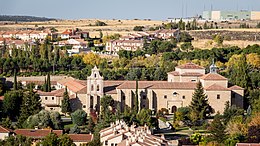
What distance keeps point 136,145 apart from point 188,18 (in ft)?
285

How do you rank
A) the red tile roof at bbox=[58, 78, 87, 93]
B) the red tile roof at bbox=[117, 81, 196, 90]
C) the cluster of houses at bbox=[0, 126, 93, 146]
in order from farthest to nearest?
1. the red tile roof at bbox=[58, 78, 87, 93]
2. the red tile roof at bbox=[117, 81, 196, 90]
3. the cluster of houses at bbox=[0, 126, 93, 146]

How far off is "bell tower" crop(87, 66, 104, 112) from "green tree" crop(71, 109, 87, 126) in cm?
292

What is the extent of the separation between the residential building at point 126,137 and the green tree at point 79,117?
565 centimetres

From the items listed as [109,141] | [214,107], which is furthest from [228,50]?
[109,141]

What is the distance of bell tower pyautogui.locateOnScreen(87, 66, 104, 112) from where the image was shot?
1447 inches

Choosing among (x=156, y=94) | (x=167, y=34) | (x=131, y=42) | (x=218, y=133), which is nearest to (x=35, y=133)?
(x=218, y=133)

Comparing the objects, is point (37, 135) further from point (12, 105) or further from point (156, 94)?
point (156, 94)

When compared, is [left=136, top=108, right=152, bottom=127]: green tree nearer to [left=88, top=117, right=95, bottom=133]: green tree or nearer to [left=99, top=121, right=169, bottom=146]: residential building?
[left=88, top=117, right=95, bottom=133]: green tree

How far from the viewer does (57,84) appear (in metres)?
45.5

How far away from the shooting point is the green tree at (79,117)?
1314 inches

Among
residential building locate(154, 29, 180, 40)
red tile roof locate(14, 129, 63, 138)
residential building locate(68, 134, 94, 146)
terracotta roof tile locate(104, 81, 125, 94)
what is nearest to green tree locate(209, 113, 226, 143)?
residential building locate(68, 134, 94, 146)

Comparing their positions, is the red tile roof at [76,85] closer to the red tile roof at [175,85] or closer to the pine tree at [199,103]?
the red tile roof at [175,85]

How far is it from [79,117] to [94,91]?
3754 mm

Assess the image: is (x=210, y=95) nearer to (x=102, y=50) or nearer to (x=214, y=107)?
(x=214, y=107)
